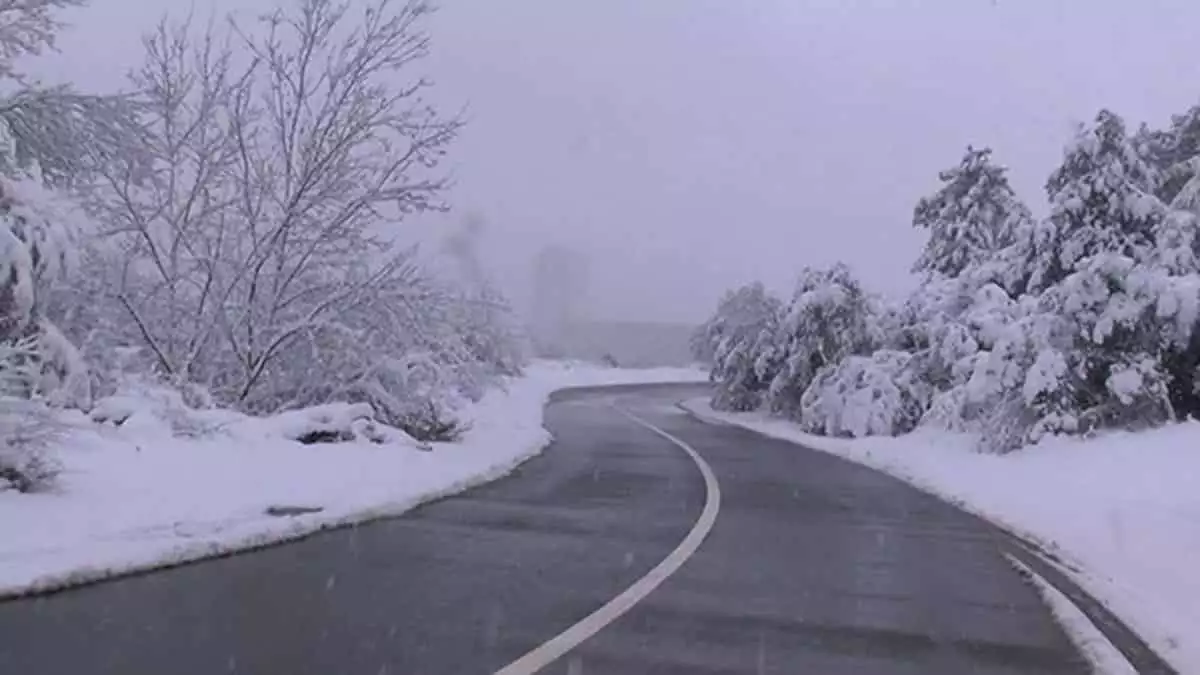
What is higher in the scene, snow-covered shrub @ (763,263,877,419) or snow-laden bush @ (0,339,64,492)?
snow-covered shrub @ (763,263,877,419)

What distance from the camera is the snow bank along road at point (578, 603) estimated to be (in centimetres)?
629

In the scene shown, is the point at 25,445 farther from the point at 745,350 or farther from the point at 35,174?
the point at 745,350

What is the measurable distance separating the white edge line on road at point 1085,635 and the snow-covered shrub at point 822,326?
2678 cm

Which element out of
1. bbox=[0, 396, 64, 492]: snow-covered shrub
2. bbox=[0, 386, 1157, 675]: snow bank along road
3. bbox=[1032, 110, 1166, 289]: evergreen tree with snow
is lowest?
bbox=[0, 386, 1157, 675]: snow bank along road

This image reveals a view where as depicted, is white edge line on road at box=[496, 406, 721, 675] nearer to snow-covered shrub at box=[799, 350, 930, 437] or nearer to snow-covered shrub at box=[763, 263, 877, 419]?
snow-covered shrub at box=[799, 350, 930, 437]

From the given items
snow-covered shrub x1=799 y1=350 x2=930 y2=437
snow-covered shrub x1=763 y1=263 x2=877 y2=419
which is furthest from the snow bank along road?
snow-covered shrub x1=763 y1=263 x2=877 y2=419

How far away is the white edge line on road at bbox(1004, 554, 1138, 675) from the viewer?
269 inches

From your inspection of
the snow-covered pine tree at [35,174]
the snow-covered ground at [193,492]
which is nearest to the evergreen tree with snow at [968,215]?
the snow-covered ground at [193,492]

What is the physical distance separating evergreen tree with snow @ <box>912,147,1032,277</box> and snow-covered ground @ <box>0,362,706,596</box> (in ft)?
73.8

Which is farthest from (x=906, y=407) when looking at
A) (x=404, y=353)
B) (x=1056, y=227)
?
(x=404, y=353)

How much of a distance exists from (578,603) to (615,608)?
260mm

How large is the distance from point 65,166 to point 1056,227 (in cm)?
1928

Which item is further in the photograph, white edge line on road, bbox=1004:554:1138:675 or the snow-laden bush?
the snow-laden bush

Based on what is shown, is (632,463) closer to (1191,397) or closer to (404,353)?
(404,353)
